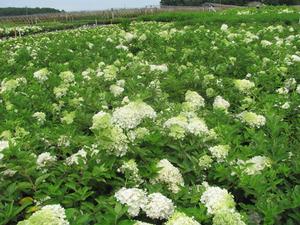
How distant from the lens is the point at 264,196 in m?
2.42

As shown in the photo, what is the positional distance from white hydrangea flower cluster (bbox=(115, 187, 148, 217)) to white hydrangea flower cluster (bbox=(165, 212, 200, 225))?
18cm

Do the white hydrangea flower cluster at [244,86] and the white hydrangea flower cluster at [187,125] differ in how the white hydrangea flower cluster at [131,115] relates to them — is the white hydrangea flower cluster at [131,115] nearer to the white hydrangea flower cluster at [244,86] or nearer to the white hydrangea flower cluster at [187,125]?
the white hydrangea flower cluster at [187,125]

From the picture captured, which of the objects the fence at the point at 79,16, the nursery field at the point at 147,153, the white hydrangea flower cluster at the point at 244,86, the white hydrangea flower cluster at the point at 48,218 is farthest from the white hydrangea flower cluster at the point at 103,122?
the fence at the point at 79,16

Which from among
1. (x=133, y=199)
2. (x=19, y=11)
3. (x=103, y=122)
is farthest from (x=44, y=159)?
(x=19, y=11)

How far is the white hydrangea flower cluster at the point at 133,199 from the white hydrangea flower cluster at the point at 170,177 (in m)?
0.26

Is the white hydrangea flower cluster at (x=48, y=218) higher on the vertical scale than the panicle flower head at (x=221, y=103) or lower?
higher

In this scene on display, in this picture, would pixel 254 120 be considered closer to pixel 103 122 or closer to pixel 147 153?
pixel 147 153

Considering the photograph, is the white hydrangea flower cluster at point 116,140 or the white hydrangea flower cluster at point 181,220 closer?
the white hydrangea flower cluster at point 181,220

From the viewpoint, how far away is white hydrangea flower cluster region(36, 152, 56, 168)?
103 inches

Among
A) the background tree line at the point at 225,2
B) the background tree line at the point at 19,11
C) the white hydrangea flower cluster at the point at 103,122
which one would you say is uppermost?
the white hydrangea flower cluster at the point at 103,122

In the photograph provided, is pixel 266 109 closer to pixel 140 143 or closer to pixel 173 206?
pixel 140 143

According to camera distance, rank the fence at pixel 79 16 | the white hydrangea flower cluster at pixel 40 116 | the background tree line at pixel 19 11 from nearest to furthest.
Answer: the white hydrangea flower cluster at pixel 40 116, the fence at pixel 79 16, the background tree line at pixel 19 11

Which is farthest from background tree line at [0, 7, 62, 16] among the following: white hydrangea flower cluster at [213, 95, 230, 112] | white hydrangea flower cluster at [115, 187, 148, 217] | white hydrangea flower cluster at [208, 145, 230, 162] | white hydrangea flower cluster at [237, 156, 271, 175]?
white hydrangea flower cluster at [115, 187, 148, 217]

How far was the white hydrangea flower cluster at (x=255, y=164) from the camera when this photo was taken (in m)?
2.62
